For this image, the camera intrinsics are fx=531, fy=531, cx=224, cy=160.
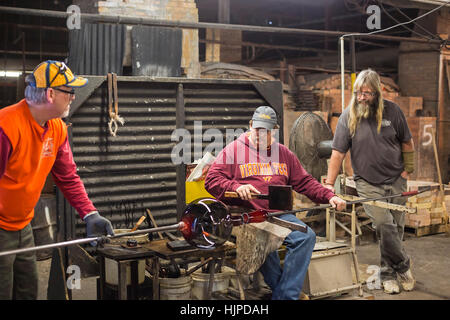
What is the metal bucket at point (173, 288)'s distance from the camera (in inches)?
164

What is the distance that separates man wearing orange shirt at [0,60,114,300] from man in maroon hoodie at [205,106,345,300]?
1415 mm

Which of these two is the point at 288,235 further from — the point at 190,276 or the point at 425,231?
the point at 425,231

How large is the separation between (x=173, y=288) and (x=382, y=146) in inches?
91.8

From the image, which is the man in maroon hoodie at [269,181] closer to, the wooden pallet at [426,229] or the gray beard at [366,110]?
the gray beard at [366,110]

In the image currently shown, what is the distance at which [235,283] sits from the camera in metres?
4.60

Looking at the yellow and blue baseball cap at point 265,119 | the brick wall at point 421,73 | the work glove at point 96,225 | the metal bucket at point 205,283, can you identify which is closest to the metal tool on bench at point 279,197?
the yellow and blue baseball cap at point 265,119

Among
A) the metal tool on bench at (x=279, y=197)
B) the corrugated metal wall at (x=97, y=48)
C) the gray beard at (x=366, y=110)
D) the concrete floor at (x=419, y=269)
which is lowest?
the concrete floor at (x=419, y=269)

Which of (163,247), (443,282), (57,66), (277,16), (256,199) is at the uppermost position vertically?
(277,16)

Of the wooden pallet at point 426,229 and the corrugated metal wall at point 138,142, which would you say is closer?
the corrugated metal wall at point 138,142

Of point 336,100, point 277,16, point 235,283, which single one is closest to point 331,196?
point 235,283

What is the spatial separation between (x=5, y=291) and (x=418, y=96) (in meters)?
10.2

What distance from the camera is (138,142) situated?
5.76 metres

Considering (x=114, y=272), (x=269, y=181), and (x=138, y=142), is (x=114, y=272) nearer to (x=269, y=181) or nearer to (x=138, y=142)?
(x=269, y=181)

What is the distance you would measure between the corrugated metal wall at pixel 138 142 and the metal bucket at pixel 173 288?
1.64 meters
